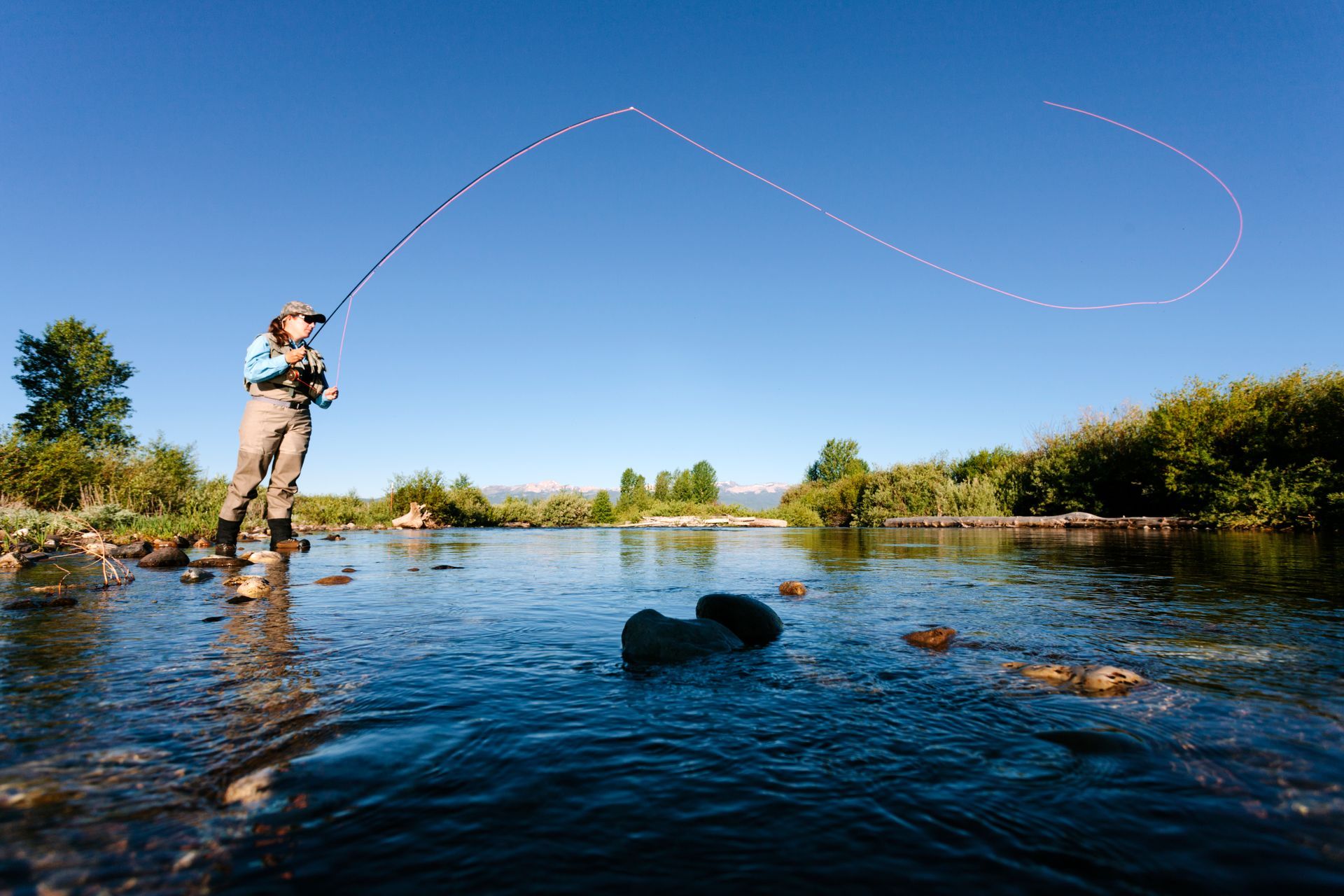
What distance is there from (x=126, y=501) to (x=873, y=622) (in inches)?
807

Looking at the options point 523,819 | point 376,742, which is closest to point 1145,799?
point 523,819

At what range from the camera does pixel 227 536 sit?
35.2 feet

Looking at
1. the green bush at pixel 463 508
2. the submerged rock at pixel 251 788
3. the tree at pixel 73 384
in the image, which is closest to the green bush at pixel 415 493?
the green bush at pixel 463 508

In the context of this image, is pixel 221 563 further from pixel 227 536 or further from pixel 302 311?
pixel 302 311

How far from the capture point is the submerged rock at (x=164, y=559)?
31.8 ft

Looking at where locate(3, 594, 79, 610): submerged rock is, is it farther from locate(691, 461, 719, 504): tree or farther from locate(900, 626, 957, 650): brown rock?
locate(691, 461, 719, 504): tree

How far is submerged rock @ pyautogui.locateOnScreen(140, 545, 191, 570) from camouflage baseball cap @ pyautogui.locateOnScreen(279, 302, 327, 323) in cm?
421

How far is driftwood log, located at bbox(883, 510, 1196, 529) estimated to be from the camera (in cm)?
2898

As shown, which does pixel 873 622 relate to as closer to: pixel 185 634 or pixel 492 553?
pixel 185 634

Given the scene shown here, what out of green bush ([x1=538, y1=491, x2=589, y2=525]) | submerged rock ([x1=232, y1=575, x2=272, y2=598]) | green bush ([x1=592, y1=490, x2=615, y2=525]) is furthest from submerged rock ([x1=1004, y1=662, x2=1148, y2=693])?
green bush ([x1=592, y1=490, x2=615, y2=525])

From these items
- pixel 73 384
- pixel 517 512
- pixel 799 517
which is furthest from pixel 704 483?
A: pixel 73 384

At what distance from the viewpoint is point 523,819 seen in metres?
2.20

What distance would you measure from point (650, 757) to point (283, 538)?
13438 mm

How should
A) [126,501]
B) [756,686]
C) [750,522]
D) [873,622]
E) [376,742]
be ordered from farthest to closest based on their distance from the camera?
[750,522] → [126,501] → [873,622] → [756,686] → [376,742]
